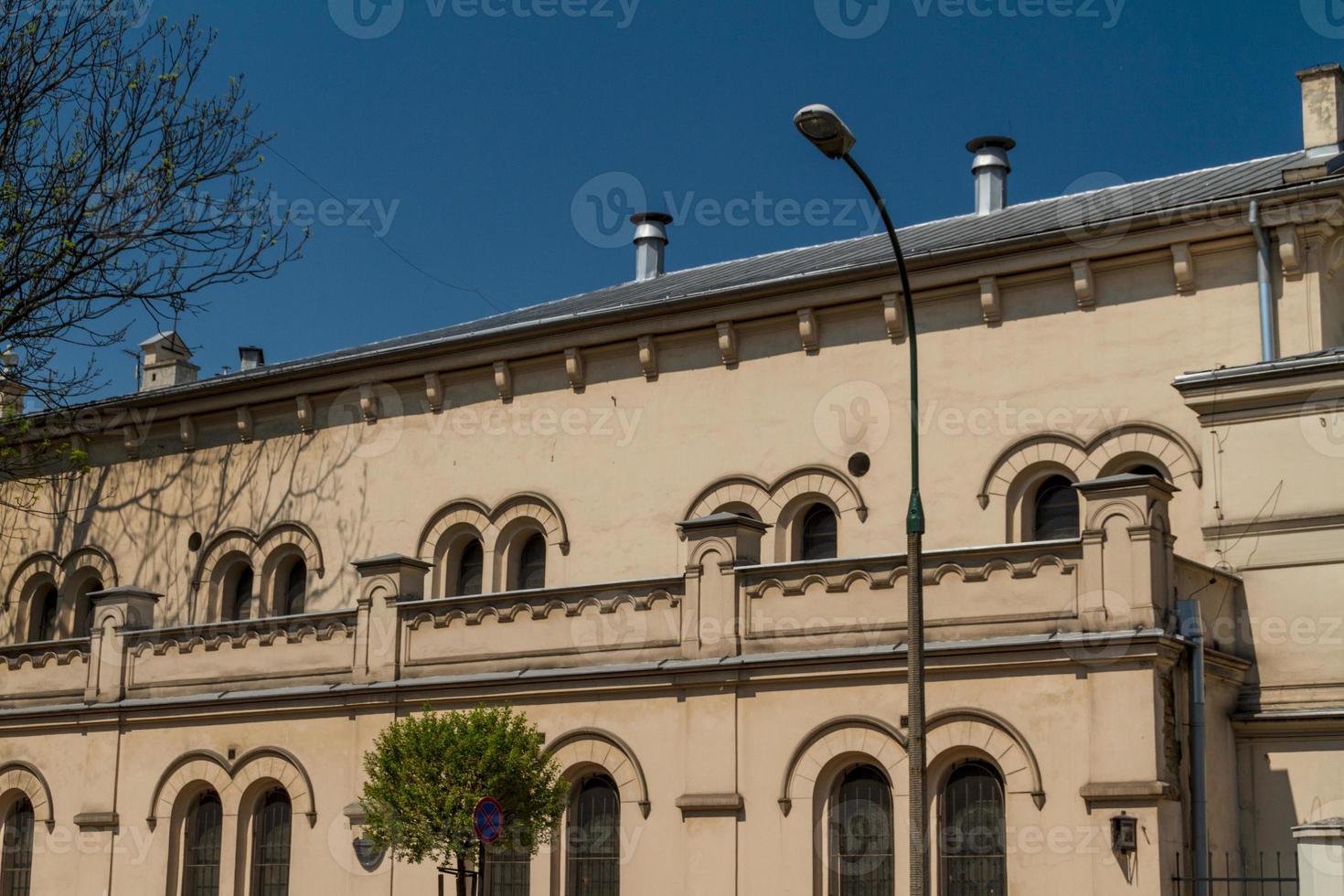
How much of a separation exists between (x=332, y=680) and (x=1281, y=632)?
1100cm

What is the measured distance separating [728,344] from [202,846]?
928 cm

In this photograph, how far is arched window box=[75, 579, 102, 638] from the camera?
28.6 metres

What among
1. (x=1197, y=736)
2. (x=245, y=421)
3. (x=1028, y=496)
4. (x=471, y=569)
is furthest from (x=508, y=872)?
(x=245, y=421)

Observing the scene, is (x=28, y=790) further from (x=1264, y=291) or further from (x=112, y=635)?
(x=1264, y=291)

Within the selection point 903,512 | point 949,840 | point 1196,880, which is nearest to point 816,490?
point 903,512

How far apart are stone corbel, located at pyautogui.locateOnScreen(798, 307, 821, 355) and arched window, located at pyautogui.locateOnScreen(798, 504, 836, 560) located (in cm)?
199

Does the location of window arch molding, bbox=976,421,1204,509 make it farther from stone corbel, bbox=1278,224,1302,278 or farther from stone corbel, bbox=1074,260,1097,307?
stone corbel, bbox=1278,224,1302,278

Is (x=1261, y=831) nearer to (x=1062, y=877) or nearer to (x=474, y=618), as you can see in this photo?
(x=1062, y=877)

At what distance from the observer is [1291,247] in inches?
747

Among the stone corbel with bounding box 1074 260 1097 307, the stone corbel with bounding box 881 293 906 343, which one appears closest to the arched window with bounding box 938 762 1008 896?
the stone corbel with bounding box 1074 260 1097 307

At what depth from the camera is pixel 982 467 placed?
20562 mm

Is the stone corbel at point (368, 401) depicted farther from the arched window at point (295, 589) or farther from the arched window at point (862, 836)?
the arched window at point (862, 836)

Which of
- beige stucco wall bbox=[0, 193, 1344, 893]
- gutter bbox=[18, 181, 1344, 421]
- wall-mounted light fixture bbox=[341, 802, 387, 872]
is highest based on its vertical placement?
gutter bbox=[18, 181, 1344, 421]

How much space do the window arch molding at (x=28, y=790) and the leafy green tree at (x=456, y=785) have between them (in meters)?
7.43
